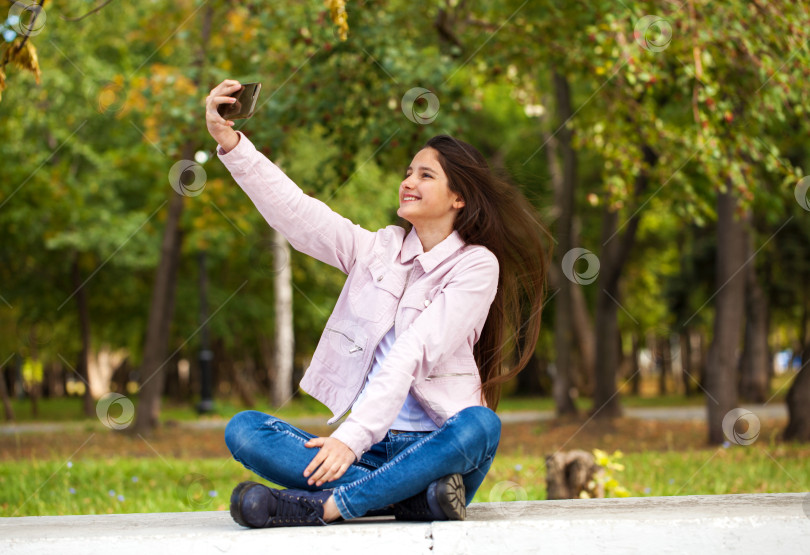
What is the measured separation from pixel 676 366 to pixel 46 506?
1446 inches

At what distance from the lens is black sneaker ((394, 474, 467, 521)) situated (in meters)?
2.73

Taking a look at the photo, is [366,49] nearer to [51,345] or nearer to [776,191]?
[776,191]

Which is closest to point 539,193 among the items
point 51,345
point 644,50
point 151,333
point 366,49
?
point 644,50

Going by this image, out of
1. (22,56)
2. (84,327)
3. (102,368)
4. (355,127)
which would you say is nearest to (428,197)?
(22,56)

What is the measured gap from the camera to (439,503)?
2736 millimetres

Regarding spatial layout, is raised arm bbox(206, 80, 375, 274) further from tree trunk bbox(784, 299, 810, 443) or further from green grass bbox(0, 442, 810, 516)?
tree trunk bbox(784, 299, 810, 443)

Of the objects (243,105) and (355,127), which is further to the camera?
(355,127)

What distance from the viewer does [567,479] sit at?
5.29 meters

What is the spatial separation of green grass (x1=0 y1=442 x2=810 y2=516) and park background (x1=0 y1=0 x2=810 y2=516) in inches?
1.7

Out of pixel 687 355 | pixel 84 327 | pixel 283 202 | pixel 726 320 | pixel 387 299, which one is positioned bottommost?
pixel 687 355

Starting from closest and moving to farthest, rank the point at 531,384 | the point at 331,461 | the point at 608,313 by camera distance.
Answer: the point at 331,461 < the point at 608,313 < the point at 531,384

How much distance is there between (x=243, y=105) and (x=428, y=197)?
2.39ft

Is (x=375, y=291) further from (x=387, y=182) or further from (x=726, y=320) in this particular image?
(x=387, y=182)

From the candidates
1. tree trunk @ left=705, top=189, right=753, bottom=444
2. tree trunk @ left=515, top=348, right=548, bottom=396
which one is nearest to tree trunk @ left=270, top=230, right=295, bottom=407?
tree trunk @ left=705, top=189, right=753, bottom=444
